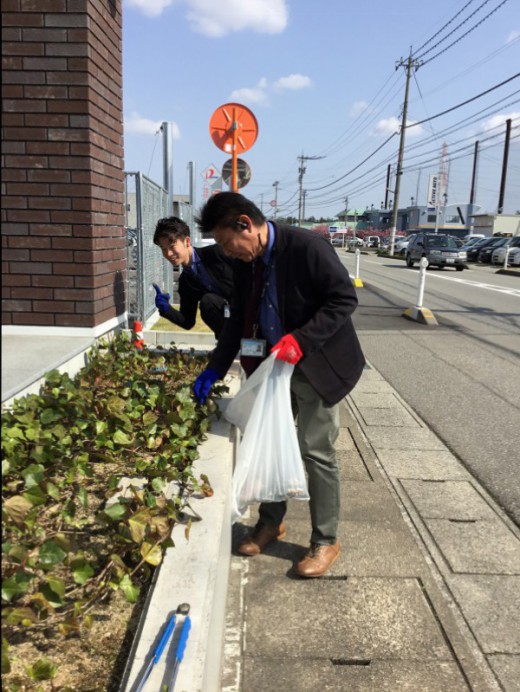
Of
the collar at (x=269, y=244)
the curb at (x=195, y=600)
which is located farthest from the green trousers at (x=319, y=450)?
the collar at (x=269, y=244)

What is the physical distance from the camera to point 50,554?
1721 millimetres

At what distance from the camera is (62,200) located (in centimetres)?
434

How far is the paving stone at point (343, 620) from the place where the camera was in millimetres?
2314

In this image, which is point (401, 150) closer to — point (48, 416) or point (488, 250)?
point (488, 250)

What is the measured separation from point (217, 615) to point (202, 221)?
5.33 feet

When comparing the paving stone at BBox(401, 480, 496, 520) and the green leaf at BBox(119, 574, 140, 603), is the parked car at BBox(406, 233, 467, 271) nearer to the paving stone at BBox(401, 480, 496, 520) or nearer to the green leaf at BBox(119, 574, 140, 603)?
the paving stone at BBox(401, 480, 496, 520)

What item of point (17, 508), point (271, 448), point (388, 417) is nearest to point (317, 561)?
point (271, 448)

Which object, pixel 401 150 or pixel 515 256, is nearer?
pixel 515 256

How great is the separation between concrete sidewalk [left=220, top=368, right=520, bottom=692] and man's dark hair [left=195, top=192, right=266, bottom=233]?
1.72 meters

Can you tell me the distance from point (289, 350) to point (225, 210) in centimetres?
68

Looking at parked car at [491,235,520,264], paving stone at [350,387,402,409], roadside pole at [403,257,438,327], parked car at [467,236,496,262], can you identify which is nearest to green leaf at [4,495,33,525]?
paving stone at [350,387,402,409]

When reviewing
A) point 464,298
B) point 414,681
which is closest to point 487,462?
point 414,681

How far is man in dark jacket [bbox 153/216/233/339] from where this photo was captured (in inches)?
167

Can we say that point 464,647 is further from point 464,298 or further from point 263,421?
point 464,298
